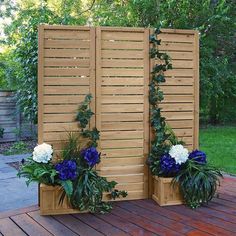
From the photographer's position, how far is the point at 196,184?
3020 mm

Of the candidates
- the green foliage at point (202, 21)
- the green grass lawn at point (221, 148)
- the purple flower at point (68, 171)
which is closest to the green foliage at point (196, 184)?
the purple flower at point (68, 171)

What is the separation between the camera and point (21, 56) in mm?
5777

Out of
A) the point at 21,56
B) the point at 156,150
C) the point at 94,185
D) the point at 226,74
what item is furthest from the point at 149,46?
the point at 226,74

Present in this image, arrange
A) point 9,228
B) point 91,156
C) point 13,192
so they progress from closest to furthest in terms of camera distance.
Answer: point 9,228
point 91,156
point 13,192

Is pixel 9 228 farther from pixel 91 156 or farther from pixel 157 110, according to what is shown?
pixel 157 110

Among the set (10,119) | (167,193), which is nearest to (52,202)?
(167,193)

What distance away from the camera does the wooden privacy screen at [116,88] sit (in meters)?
3.04

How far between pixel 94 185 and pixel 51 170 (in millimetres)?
379

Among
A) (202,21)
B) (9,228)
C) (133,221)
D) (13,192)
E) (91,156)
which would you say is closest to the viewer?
(9,228)

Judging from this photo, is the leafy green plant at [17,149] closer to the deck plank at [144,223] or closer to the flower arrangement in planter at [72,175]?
the flower arrangement in planter at [72,175]

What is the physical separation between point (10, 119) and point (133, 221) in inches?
214

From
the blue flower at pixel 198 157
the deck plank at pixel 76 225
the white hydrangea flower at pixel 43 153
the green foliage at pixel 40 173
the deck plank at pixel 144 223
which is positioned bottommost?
the deck plank at pixel 76 225

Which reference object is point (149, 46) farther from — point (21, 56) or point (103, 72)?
point (21, 56)

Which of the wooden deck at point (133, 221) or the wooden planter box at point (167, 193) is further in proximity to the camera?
the wooden planter box at point (167, 193)
